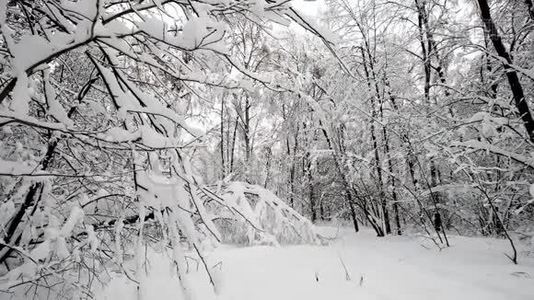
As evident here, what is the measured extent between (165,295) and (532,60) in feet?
19.1

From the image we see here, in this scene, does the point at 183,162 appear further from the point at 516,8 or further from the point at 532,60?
the point at 532,60

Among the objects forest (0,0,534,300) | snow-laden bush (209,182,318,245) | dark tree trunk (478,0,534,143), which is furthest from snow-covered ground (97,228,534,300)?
dark tree trunk (478,0,534,143)

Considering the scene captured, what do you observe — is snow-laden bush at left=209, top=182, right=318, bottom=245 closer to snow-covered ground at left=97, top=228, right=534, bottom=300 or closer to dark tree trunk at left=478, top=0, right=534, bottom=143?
snow-covered ground at left=97, top=228, right=534, bottom=300

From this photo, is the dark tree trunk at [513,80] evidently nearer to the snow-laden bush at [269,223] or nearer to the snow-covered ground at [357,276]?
the snow-covered ground at [357,276]

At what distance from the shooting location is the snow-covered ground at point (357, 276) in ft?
9.18

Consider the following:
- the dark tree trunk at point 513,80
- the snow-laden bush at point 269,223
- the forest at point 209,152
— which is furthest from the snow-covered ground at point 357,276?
the dark tree trunk at point 513,80

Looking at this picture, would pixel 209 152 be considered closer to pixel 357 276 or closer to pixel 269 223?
pixel 269 223

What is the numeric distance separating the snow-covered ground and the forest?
0.08 feet

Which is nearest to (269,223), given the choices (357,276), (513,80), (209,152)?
(209,152)

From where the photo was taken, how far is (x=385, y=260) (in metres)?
4.27

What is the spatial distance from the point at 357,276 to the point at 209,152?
2214 mm

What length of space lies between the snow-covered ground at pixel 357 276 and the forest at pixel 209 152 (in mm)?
26

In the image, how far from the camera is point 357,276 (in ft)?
11.2

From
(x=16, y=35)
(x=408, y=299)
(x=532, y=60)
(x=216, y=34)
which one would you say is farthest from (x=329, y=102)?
(x=216, y=34)
